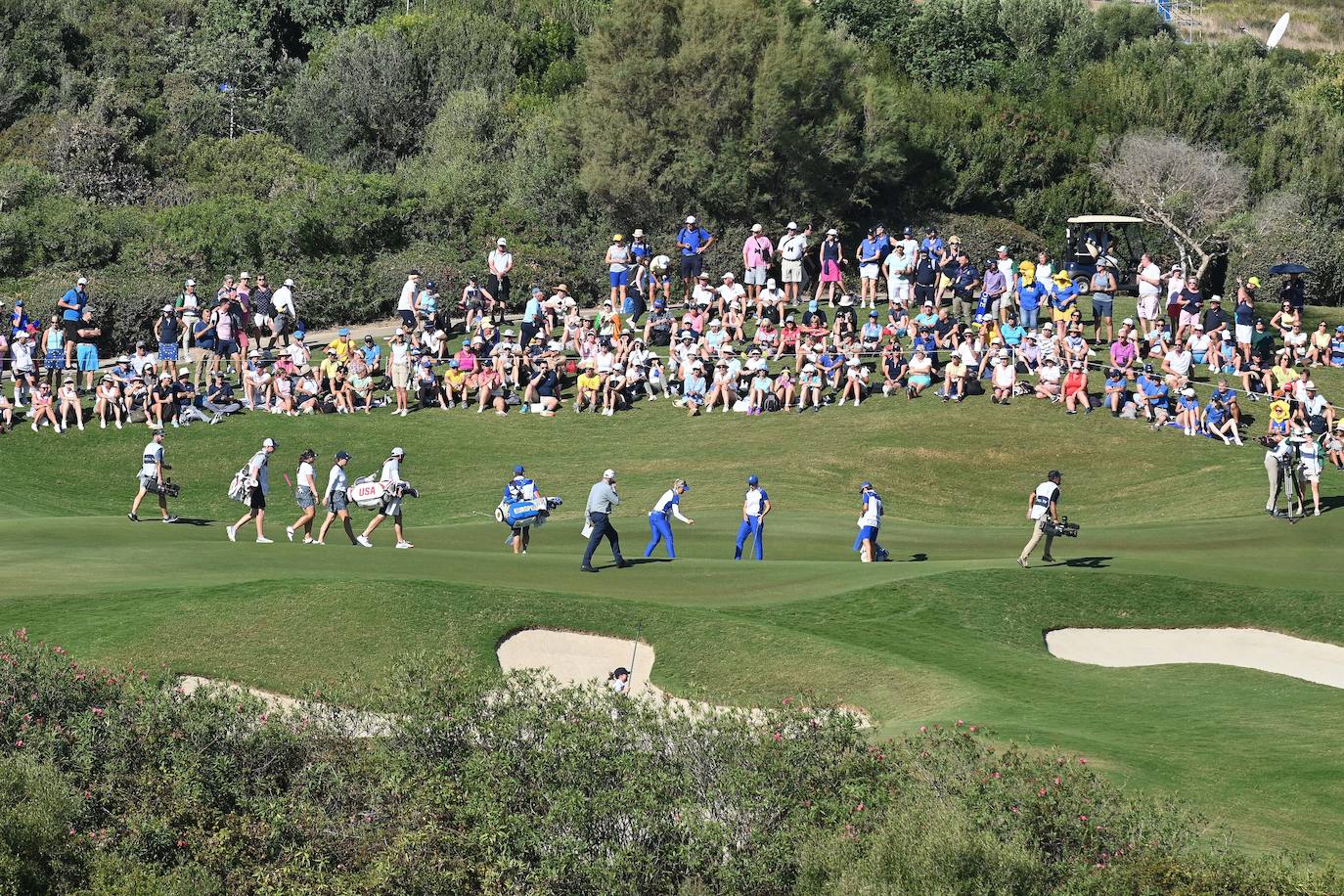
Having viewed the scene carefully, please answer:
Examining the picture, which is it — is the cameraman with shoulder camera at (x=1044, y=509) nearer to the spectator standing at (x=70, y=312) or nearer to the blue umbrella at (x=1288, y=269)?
the blue umbrella at (x=1288, y=269)

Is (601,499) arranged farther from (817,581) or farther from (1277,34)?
(1277,34)

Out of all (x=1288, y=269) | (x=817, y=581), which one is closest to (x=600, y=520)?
(x=817, y=581)

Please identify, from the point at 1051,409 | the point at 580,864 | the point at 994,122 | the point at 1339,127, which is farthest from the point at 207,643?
the point at 1339,127

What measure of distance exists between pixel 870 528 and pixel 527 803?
13082mm

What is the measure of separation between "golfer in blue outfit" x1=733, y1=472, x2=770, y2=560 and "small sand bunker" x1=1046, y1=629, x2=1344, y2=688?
5667mm

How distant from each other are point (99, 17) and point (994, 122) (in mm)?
40778

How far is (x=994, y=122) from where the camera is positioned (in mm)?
71375

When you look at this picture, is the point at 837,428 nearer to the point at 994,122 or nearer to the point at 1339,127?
the point at 994,122

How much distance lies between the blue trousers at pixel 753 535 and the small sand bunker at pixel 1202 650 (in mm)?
5737

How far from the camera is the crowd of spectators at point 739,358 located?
1641 inches

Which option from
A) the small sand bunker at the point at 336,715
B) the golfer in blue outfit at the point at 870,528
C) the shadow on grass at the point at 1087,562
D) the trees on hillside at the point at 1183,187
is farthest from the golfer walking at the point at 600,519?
the trees on hillside at the point at 1183,187

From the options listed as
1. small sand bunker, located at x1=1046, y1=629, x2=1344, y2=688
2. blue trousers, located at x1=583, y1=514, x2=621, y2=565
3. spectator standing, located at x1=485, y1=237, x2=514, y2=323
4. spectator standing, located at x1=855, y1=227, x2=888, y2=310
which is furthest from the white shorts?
small sand bunker, located at x1=1046, y1=629, x2=1344, y2=688

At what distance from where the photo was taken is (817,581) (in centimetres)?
2756

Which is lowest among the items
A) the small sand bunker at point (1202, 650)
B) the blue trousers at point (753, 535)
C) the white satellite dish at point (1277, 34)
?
the small sand bunker at point (1202, 650)
